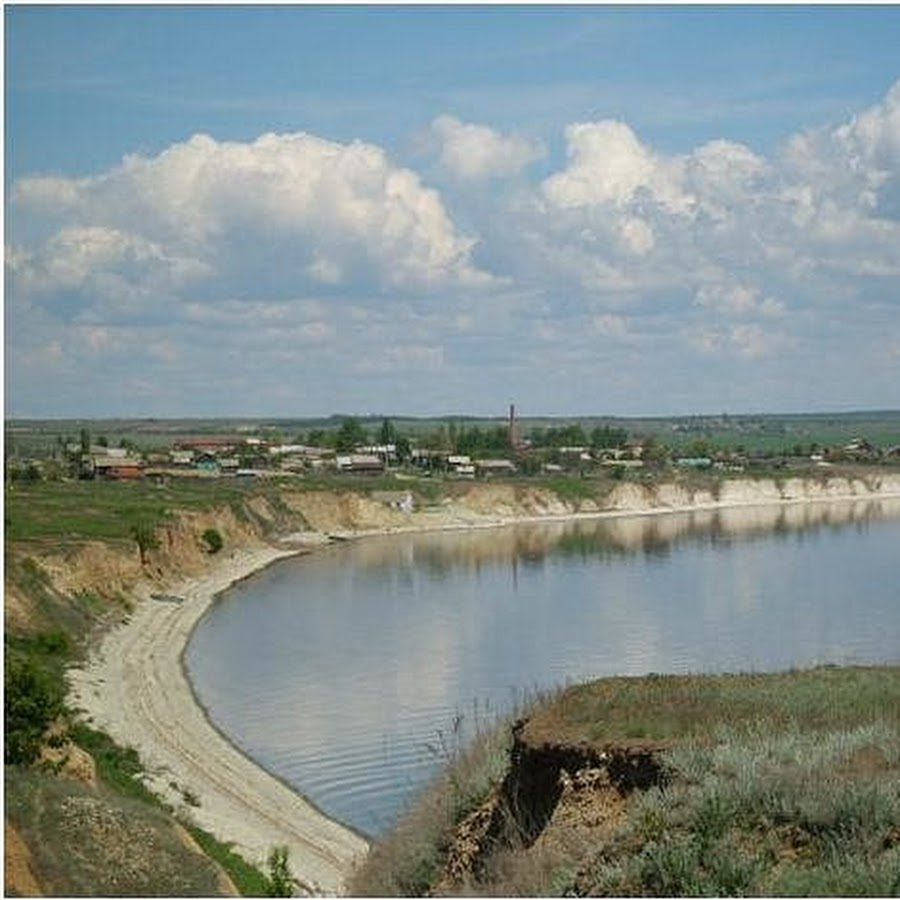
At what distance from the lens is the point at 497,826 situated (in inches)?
453

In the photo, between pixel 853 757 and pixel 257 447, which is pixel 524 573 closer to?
pixel 853 757

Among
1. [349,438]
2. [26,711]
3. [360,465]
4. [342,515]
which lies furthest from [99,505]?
[349,438]

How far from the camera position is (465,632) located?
42.9 meters

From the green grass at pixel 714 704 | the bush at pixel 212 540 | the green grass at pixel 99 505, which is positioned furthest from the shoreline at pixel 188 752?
the bush at pixel 212 540

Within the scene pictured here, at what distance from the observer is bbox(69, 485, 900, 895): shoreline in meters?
20.4

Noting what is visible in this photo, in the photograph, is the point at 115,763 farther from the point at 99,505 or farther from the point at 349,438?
the point at 349,438

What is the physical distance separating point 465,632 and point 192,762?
17.9 metres

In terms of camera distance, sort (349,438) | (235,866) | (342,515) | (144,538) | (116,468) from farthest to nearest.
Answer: (349,438) → (116,468) → (342,515) → (144,538) → (235,866)

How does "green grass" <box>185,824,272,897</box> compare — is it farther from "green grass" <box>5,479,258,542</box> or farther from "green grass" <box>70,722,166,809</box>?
"green grass" <box>5,479,258,542</box>

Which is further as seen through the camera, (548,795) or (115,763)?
(115,763)

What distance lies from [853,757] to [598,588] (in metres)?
44.7

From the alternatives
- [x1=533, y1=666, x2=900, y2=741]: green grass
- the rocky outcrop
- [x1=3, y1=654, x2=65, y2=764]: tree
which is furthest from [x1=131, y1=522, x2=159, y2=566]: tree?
the rocky outcrop

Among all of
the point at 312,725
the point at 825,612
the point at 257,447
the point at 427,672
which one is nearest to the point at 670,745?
the point at 312,725

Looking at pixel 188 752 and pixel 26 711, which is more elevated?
pixel 26 711
